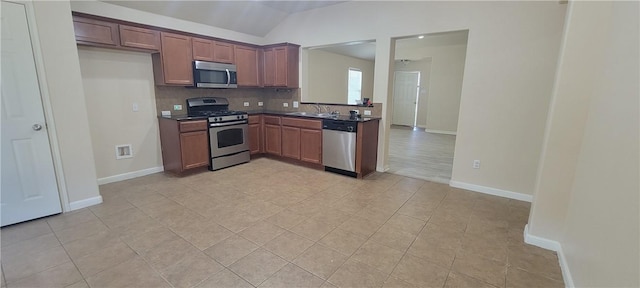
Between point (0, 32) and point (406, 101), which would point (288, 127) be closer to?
point (0, 32)

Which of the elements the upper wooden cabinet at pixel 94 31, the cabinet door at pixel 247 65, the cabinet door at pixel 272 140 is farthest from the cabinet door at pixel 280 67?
the upper wooden cabinet at pixel 94 31

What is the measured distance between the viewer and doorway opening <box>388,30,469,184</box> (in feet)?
18.0

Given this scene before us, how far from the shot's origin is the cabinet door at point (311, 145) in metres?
4.41

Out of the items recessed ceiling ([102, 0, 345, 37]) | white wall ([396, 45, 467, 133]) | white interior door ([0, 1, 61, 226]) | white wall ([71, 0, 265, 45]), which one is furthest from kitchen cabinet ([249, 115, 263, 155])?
white wall ([396, 45, 467, 133])

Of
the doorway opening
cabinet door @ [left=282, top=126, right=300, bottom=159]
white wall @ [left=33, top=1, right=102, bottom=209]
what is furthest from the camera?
the doorway opening

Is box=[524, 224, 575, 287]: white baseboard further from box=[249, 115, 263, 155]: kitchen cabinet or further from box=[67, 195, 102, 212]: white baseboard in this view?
box=[67, 195, 102, 212]: white baseboard

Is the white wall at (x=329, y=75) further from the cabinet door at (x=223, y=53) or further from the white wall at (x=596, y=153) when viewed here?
the white wall at (x=596, y=153)

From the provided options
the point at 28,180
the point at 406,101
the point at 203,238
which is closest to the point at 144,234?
the point at 203,238

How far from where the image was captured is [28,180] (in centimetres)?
268

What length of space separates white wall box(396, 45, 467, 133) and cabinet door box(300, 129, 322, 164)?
5552mm

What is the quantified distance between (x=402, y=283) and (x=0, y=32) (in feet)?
12.8

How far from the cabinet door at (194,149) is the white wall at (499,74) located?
3.08 meters

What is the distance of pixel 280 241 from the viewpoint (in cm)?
238

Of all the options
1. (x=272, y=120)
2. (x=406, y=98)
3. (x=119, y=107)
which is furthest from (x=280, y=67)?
(x=406, y=98)
